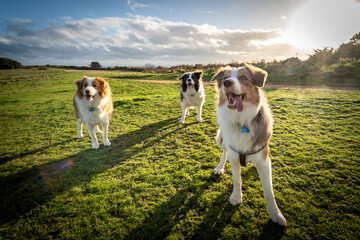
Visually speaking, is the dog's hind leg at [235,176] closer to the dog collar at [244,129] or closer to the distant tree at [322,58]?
the dog collar at [244,129]

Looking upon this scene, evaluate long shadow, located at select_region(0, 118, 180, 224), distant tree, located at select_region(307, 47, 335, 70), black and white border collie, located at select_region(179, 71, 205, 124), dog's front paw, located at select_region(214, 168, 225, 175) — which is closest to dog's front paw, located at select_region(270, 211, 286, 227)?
dog's front paw, located at select_region(214, 168, 225, 175)

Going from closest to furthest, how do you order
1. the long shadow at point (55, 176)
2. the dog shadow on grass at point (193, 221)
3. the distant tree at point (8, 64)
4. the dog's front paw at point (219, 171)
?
1. the dog shadow on grass at point (193, 221)
2. the long shadow at point (55, 176)
3. the dog's front paw at point (219, 171)
4. the distant tree at point (8, 64)

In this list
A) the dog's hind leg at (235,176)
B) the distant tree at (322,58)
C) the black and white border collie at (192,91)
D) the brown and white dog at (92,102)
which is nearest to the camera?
the dog's hind leg at (235,176)

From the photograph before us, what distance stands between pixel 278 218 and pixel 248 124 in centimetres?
152

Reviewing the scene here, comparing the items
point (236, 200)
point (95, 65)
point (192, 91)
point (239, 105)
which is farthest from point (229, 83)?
point (95, 65)

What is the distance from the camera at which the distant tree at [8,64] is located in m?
38.7

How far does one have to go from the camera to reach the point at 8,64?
1565 inches

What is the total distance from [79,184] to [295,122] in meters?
7.25

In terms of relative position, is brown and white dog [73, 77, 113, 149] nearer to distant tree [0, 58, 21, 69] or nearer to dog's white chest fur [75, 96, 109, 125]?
dog's white chest fur [75, 96, 109, 125]

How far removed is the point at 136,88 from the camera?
53.4 ft

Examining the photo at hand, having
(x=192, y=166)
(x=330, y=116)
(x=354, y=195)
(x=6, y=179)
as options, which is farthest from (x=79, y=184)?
(x=330, y=116)

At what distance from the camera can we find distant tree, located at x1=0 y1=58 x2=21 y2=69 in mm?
38688

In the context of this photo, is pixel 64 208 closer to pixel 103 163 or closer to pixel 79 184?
pixel 79 184

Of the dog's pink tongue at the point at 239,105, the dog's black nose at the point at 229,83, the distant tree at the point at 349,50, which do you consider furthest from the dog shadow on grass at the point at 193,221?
the distant tree at the point at 349,50
